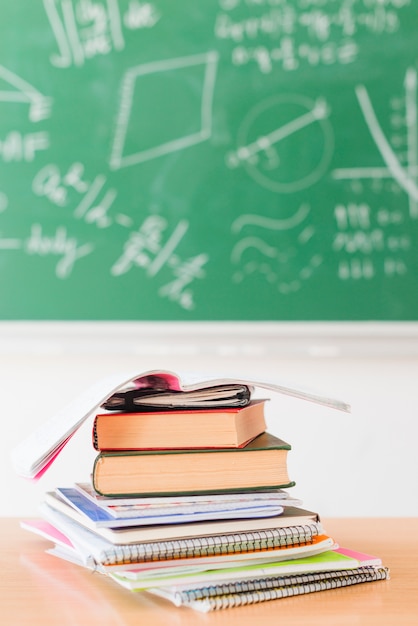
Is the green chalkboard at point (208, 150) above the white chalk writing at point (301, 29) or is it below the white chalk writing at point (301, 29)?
below

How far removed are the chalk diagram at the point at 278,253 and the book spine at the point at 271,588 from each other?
56.4 inches

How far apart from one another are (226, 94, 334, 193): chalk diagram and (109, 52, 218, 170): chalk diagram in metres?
0.11

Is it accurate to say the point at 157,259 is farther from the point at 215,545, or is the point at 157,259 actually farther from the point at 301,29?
the point at 215,545

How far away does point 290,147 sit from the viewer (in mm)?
2221

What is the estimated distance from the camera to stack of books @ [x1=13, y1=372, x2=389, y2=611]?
2.34 ft

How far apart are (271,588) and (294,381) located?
1.47 metres

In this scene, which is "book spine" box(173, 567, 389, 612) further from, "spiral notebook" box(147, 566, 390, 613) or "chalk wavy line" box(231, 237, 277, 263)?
"chalk wavy line" box(231, 237, 277, 263)

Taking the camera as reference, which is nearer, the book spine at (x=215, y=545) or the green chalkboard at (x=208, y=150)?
→ the book spine at (x=215, y=545)

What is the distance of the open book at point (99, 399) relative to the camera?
2.42 feet

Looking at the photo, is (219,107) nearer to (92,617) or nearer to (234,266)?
(234,266)

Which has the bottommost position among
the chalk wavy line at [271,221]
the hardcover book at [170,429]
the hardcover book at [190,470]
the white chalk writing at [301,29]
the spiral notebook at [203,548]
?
→ the spiral notebook at [203,548]

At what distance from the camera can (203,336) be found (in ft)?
7.15

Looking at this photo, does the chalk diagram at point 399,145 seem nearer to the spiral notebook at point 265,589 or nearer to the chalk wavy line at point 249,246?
the chalk wavy line at point 249,246

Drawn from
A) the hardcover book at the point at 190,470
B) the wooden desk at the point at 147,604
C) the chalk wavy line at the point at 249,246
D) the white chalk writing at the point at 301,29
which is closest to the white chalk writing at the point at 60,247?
the chalk wavy line at the point at 249,246
